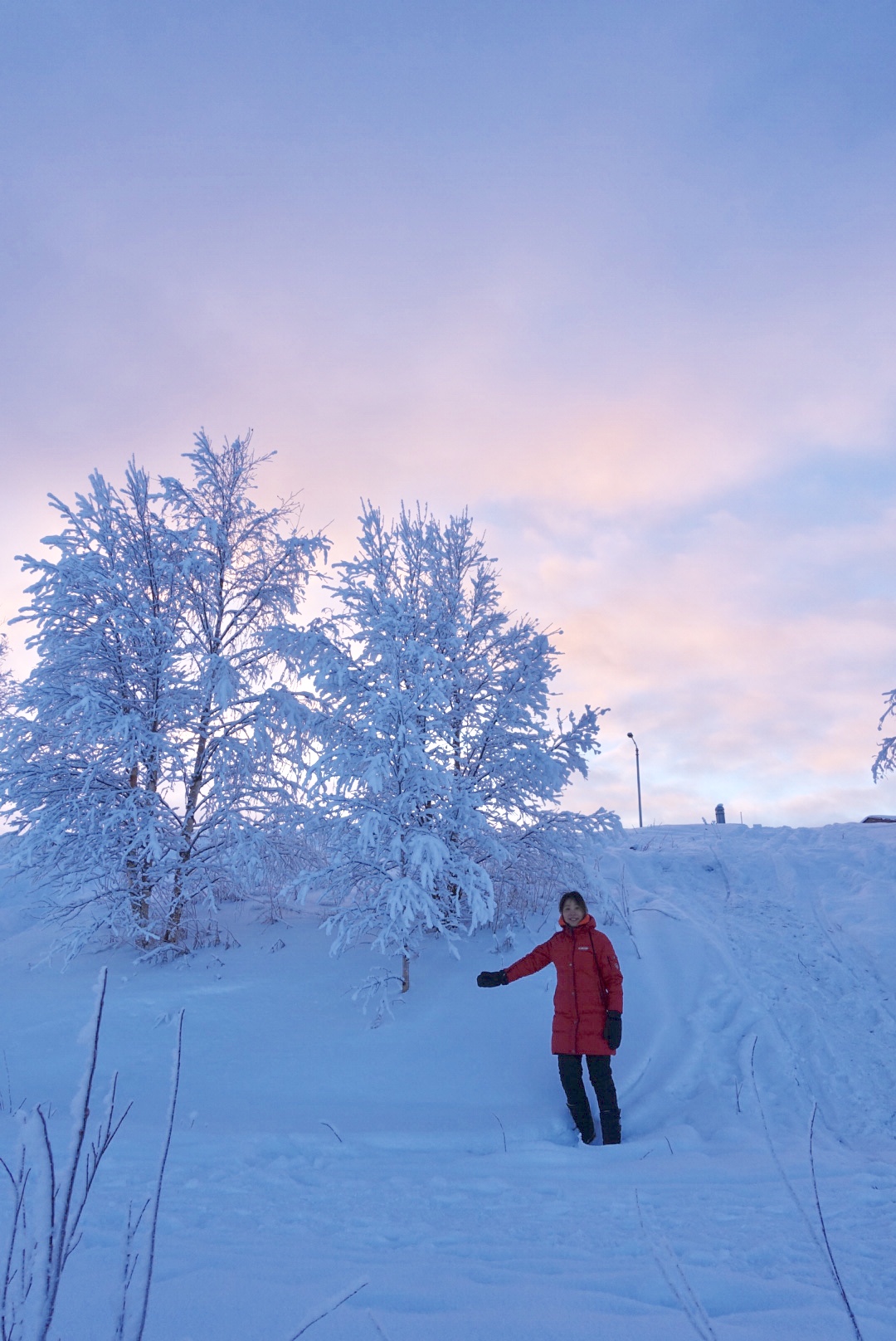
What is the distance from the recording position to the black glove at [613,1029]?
4.98m

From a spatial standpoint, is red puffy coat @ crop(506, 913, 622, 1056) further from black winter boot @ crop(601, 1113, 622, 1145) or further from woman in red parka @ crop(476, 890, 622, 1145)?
black winter boot @ crop(601, 1113, 622, 1145)

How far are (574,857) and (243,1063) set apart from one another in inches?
179

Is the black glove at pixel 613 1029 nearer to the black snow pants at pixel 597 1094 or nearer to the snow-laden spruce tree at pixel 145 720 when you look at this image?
the black snow pants at pixel 597 1094

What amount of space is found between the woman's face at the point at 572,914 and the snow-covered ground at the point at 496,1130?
4.57ft

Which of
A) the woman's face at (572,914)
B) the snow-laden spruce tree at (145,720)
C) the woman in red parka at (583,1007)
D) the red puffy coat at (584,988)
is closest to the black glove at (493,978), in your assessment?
the woman in red parka at (583,1007)

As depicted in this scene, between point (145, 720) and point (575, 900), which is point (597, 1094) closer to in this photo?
→ point (575, 900)

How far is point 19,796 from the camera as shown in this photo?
8.69m

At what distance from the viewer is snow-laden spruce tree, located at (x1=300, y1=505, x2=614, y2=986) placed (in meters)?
7.23

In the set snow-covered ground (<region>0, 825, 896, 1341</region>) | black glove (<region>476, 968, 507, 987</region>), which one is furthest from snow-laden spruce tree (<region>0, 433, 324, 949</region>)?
black glove (<region>476, 968, 507, 987</region>)

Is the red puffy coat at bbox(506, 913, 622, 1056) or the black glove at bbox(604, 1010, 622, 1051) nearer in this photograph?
the black glove at bbox(604, 1010, 622, 1051)

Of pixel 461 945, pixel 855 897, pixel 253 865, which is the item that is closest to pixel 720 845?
pixel 855 897

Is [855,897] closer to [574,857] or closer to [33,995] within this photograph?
[574,857]

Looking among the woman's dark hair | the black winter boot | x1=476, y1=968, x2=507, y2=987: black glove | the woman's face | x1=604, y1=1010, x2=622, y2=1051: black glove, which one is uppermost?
the woman's dark hair

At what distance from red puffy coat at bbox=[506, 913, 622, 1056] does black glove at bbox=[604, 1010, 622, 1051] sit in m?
0.05
